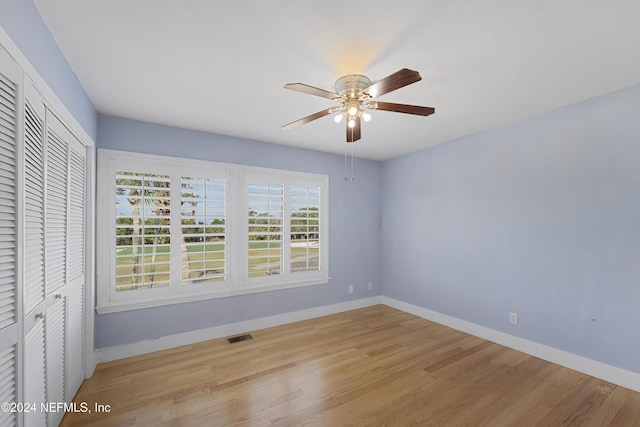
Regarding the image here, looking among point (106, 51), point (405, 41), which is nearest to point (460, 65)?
point (405, 41)

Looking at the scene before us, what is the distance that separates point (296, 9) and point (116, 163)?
8.07ft

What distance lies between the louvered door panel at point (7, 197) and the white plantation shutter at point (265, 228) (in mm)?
2364

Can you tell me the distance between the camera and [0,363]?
1128 millimetres

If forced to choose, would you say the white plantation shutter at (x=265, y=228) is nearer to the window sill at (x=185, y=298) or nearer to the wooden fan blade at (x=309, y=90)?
the window sill at (x=185, y=298)

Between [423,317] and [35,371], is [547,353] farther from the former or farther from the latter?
[35,371]

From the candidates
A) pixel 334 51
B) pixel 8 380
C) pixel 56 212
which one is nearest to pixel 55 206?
pixel 56 212

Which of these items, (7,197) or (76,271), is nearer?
(7,197)

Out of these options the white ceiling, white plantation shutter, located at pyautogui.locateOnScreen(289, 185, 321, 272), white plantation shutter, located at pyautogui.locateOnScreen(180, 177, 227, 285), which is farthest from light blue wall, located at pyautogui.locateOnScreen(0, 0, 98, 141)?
white plantation shutter, located at pyautogui.locateOnScreen(289, 185, 321, 272)

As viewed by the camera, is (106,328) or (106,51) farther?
(106,328)

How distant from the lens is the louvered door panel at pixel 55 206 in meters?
1.69

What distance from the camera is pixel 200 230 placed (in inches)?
126

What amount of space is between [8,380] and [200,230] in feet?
6.83

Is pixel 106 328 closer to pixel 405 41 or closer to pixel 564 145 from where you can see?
pixel 405 41

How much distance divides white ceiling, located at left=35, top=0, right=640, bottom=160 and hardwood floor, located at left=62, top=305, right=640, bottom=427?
2.50 m
